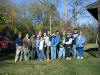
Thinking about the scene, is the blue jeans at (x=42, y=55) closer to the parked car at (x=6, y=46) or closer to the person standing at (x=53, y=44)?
the person standing at (x=53, y=44)

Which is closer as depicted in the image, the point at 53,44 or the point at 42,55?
the point at 42,55

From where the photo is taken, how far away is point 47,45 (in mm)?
10172

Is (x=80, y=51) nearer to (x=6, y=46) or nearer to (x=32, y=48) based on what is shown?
(x=32, y=48)

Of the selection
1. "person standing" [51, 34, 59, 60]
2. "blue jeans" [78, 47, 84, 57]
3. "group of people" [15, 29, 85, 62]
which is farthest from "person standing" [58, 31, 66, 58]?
"blue jeans" [78, 47, 84, 57]

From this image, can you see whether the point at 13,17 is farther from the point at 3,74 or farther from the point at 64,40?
the point at 3,74

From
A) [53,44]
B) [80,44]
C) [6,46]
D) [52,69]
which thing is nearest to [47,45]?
[53,44]

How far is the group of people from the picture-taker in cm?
981

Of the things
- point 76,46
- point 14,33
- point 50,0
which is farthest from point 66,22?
point 76,46

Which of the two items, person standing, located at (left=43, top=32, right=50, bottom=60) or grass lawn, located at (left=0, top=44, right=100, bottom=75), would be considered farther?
person standing, located at (left=43, top=32, right=50, bottom=60)

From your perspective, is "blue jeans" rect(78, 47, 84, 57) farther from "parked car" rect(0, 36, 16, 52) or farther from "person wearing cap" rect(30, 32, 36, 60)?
"parked car" rect(0, 36, 16, 52)

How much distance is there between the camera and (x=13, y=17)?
36062mm

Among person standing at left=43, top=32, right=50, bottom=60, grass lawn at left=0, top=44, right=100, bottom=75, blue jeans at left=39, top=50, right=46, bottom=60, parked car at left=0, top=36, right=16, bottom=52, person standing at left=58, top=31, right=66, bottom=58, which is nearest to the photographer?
grass lawn at left=0, top=44, right=100, bottom=75

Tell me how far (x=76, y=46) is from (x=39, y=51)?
2.52 m

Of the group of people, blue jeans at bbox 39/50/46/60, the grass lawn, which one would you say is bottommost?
the grass lawn
